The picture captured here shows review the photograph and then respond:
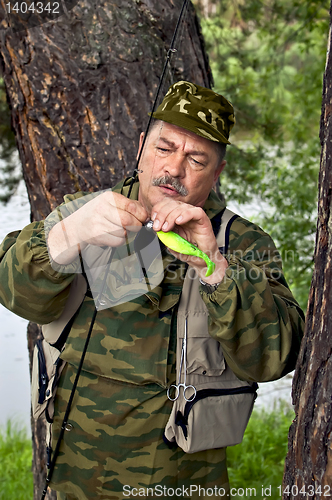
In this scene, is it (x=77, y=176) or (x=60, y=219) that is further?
(x=77, y=176)

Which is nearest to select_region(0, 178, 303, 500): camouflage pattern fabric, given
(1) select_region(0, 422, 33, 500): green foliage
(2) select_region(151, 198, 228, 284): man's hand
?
(2) select_region(151, 198, 228, 284): man's hand

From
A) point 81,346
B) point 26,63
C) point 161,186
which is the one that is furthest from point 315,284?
point 26,63

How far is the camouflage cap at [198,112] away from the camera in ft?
6.65

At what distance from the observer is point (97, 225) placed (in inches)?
69.2

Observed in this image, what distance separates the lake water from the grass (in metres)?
0.53

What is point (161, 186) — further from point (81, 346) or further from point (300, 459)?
point (300, 459)

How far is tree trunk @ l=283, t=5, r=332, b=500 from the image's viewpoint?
139 cm

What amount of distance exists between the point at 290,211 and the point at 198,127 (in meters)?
3.07

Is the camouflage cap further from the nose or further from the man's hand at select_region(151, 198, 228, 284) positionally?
the man's hand at select_region(151, 198, 228, 284)

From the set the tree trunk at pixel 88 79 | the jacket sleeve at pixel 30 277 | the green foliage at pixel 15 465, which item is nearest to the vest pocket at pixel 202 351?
the jacket sleeve at pixel 30 277

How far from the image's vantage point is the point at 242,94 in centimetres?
496
